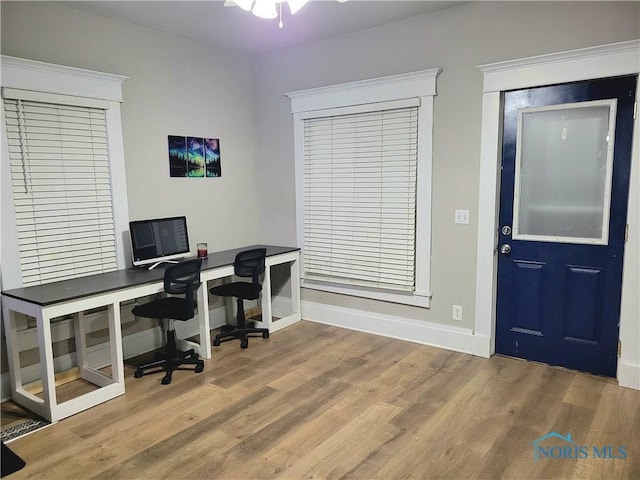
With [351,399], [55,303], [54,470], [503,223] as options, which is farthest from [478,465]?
[55,303]

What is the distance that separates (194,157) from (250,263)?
1.14 metres

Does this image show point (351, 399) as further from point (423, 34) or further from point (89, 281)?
point (423, 34)

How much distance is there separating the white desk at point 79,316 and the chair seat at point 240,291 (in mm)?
278

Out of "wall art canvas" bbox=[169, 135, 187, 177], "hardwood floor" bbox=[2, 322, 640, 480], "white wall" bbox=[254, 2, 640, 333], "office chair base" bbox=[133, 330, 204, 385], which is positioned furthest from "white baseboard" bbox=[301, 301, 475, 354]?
"wall art canvas" bbox=[169, 135, 187, 177]

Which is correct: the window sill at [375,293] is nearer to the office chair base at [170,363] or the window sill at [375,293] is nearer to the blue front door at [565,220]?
the blue front door at [565,220]

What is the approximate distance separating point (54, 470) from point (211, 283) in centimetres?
239

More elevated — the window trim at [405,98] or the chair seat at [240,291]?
the window trim at [405,98]

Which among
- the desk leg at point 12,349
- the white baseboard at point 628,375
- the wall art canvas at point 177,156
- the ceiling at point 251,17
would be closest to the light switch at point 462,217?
the white baseboard at point 628,375

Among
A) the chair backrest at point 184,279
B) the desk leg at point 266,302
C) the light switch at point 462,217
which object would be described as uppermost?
the light switch at point 462,217

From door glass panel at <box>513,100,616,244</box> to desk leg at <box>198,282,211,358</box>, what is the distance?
249cm

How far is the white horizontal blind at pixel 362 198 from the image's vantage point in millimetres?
3951

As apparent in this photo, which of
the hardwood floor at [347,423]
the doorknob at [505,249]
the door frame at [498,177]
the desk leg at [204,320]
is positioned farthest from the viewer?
the desk leg at [204,320]

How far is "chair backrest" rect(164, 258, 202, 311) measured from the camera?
3291 millimetres

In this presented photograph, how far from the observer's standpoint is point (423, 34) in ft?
12.2
